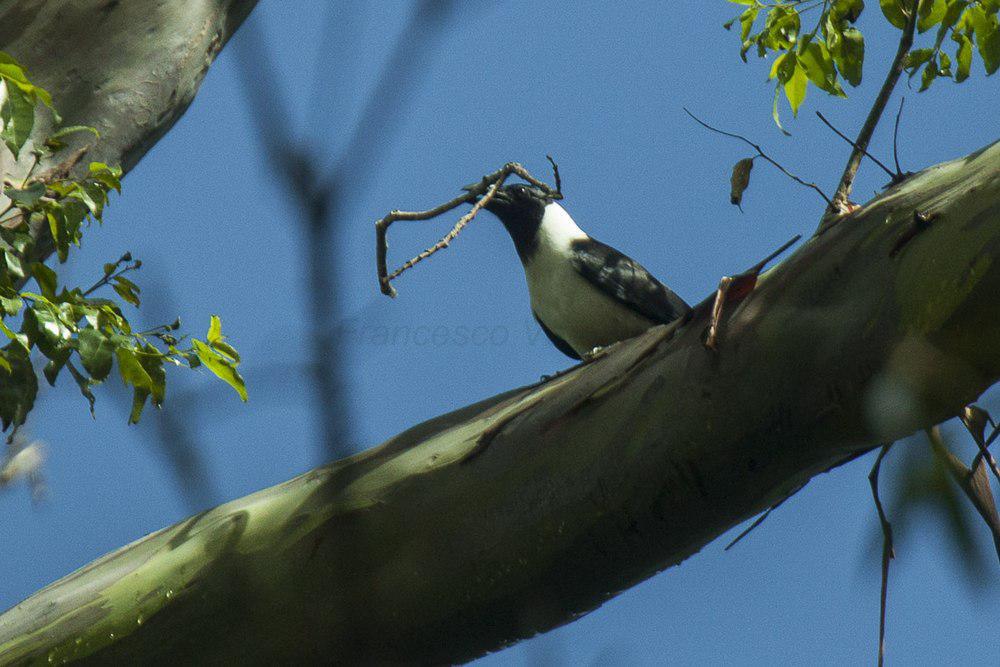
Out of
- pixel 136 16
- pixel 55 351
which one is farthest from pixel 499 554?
pixel 136 16

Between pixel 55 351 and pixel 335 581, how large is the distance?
829mm

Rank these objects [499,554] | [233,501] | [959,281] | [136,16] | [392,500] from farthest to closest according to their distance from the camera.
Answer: [136,16] → [233,501] → [392,500] → [499,554] → [959,281]

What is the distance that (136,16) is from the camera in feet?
10.5

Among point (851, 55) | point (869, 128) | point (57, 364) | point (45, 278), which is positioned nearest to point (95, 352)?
point (57, 364)

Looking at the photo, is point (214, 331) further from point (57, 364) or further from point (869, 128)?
point (869, 128)

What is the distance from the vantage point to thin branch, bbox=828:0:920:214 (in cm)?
214

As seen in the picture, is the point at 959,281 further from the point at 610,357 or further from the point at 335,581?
the point at 335,581

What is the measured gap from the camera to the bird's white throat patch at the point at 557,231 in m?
4.54

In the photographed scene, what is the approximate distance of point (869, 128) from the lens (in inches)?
90.2

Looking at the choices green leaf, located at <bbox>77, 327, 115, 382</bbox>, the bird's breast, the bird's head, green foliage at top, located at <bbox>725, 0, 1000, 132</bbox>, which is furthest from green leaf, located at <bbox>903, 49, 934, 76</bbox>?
green leaf, located at <bbox>77, 327, 115, 382</bbox>

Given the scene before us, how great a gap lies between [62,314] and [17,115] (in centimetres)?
42

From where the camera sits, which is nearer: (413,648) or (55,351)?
(413,648)

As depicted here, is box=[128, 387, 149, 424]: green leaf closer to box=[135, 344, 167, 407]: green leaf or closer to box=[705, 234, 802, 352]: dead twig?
box=[135, 344, 167, 407]: green leaf

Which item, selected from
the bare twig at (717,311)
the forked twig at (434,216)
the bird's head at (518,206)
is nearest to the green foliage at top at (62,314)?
the forked twig at (434,216)
